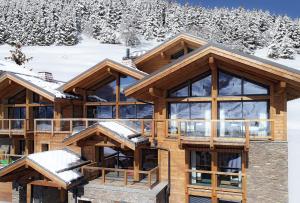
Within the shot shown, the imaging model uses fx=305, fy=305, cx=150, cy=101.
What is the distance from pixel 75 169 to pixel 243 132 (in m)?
9.41

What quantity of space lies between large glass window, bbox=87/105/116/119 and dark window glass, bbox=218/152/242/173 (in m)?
8.05

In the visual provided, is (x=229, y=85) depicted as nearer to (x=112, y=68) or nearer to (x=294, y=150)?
(x=112, y=68)

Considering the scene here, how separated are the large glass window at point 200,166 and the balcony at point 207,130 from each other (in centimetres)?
108

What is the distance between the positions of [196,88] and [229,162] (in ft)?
14.1

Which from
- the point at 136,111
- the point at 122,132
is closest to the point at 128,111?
the point at 136,111

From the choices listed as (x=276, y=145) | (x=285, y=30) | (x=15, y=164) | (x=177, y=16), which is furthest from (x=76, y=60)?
(x=276, y=145)

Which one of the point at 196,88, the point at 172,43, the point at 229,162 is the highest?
the point at 172,43

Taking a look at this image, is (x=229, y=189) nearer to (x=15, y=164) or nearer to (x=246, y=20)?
(x=15, y=164)

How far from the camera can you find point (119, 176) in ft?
58.9

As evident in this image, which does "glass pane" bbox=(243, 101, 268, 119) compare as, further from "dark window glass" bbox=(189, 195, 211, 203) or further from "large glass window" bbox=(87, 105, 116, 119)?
"large glass window" bbox=(87, 105, 116, 119)

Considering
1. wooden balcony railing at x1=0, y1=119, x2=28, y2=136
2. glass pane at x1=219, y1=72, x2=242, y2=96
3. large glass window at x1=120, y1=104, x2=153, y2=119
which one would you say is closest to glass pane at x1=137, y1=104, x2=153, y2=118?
large glass window at x1=120, y1=104, x2=153, y2=119

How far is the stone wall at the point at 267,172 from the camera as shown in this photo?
46.8 ft

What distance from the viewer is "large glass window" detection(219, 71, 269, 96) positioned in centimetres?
1551

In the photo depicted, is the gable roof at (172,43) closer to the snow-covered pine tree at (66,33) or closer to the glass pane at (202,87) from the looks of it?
the glass pane at (202,87)
